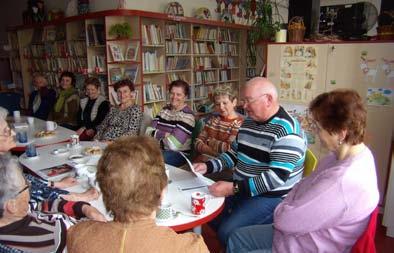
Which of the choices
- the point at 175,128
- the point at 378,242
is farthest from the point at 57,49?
the point at 378,242

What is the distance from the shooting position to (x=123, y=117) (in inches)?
123

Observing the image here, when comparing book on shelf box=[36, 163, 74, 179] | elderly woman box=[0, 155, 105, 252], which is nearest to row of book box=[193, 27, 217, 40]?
book on shelf box=[36, 163, 74, 179]

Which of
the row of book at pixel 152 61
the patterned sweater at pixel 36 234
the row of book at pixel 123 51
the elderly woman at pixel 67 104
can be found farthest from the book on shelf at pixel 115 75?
the patterned sweater at pixel 36 234

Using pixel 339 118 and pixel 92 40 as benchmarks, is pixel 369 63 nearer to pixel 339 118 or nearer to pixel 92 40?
pixel 339 118

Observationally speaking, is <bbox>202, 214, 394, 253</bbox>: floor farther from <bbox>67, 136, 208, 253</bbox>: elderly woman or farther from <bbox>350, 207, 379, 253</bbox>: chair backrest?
<bbox>67, 136, 208, 253</bbox>: elderly woman

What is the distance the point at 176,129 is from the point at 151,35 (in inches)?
106

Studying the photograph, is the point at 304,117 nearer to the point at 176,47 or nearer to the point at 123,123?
the point at 123,123

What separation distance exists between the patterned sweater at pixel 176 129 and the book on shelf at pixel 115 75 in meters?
2.12

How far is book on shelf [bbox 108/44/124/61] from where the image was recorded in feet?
15.3

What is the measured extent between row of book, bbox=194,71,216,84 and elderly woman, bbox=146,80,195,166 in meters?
3.30

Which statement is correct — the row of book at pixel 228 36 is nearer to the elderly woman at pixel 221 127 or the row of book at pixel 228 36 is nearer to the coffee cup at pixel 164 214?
the elderly woman at pixel 221 127

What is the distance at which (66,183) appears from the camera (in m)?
1.77

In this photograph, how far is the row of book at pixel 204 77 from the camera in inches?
243

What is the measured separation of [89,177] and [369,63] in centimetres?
253
